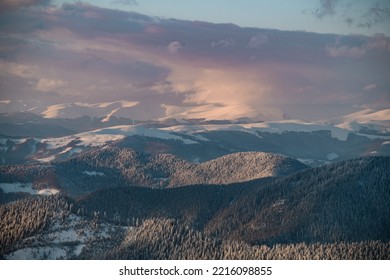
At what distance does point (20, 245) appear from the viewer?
198750mm
